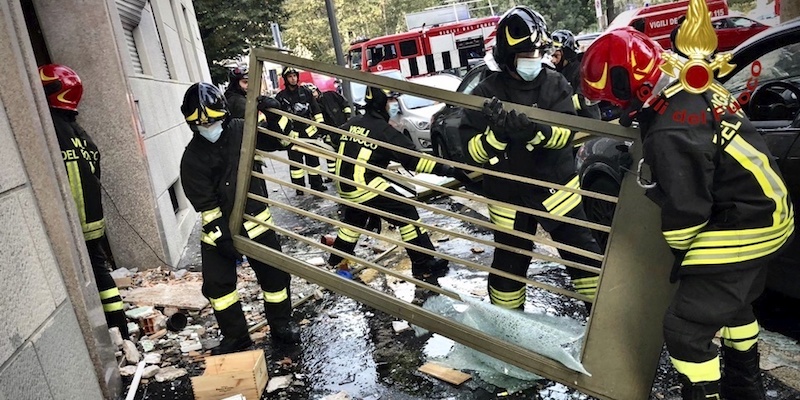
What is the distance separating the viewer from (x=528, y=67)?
304 centimetres

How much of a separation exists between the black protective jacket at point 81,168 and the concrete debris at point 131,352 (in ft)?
2.70

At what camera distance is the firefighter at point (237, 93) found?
6859 millimetres

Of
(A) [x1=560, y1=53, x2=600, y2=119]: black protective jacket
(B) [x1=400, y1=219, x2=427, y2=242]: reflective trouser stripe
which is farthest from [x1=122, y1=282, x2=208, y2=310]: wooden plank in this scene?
(A) [x1=560, y1=53, x2=600, y2=119]: black protective jacket

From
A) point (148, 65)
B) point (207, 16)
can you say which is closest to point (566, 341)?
point (148, 65)

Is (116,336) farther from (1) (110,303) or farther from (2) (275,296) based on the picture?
(2) (275,296)

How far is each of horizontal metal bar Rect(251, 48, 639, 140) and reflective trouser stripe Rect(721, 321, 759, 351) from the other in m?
0.95

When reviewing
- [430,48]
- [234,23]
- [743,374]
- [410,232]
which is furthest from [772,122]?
[430,48]

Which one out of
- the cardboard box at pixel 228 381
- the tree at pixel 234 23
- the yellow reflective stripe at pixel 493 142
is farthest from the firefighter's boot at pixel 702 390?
the tree at pixel 234 23

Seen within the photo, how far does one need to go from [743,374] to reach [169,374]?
128 inches

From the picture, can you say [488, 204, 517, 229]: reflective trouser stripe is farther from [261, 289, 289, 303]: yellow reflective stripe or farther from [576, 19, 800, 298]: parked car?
[261, 289, 289, 303]: yellow reflective stripe

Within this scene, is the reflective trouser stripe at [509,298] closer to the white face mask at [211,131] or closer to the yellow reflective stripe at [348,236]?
the yellow reflective stripe at [348,236]

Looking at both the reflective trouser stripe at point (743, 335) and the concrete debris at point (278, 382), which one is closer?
the reflective trouser stripe at point (743, 335)

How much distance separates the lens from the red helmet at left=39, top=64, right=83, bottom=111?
3.93m

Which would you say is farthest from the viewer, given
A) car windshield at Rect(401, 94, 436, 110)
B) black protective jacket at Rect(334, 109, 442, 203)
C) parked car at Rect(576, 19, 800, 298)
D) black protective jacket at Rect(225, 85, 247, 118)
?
car windshield at Rect(401, 94, 436, 110)
